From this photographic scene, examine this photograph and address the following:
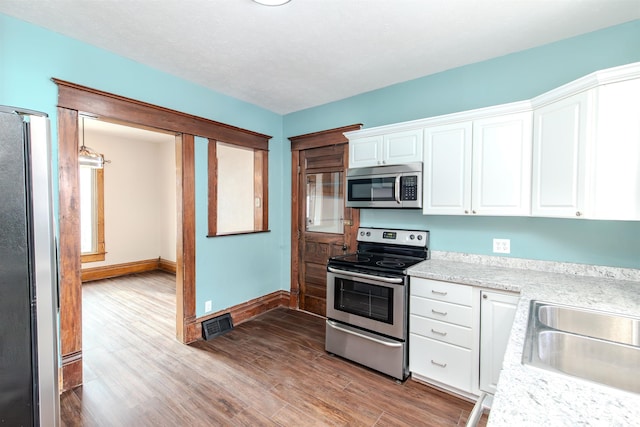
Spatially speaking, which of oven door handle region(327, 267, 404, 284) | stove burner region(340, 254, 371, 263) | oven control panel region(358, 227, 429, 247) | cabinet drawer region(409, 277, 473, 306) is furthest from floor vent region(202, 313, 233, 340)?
cabinet drawer region(409, 277, 473, 306)

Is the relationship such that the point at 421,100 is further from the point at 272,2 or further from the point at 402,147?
the point at 272,2

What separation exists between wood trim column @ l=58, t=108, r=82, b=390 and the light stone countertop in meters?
2.63

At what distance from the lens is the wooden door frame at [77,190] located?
2.17 metres

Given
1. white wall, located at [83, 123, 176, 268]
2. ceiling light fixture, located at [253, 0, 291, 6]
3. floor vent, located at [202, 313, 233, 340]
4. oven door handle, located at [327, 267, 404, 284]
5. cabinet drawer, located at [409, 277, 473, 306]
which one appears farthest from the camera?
white wall, located at [83, 123, 176, 268]

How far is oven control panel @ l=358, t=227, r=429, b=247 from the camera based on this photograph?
2.80m

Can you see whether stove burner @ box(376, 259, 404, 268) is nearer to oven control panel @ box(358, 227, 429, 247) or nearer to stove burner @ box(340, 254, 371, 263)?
stove burner @ box(340, 254, 371, 263)

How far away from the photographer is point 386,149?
277cm

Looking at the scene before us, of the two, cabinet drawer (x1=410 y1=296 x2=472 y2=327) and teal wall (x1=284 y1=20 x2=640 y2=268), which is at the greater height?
teal wall (x1=284 y1=20 x2=640 y2=268)

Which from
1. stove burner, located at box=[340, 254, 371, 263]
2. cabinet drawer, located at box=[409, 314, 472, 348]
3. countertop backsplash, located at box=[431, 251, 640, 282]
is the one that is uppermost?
countertop backsplash, located at box=[431, 251, 640, 282]

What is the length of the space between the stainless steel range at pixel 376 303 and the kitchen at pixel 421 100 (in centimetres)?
26

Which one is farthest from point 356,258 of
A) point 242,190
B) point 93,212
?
point 93,212

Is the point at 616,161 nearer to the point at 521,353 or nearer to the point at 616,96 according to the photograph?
the point at 616,96

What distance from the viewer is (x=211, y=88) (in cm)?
313

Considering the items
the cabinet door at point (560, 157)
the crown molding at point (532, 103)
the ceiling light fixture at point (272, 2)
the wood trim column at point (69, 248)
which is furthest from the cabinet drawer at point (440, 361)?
the wood trim column at point (69, 248)
